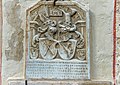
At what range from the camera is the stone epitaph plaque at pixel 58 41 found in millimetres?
4406

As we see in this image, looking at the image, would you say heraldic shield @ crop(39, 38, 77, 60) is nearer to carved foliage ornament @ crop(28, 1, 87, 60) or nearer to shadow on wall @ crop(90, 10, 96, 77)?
carved foliage ornament @ crop(28, 1, 87, 60)

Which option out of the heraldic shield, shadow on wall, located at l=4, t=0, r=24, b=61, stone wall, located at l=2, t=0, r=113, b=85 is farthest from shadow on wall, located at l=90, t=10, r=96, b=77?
shadow on wall, located at l=4, t=0, r=24, b=61

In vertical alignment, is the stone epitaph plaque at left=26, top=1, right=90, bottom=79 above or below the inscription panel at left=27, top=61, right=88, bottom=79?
above

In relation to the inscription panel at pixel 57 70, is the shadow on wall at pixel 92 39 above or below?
above

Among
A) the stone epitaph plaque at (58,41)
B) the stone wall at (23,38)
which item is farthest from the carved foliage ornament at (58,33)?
the stone wall at (23,38)

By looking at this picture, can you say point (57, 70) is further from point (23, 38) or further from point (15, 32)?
point (15, 32)

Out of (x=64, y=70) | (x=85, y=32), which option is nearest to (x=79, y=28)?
(x=85, y=32)

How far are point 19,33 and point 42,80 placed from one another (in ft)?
1.77

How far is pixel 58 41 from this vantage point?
4.44 m

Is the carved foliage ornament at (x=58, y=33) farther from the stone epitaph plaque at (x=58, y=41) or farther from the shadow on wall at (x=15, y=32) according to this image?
the shadow on wall at (x=15, y=32)

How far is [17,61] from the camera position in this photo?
4461 mm

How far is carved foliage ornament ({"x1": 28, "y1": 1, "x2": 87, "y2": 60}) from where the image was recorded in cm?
443

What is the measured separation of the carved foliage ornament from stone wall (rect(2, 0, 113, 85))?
101 mm

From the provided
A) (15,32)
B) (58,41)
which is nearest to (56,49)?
(58,41)
